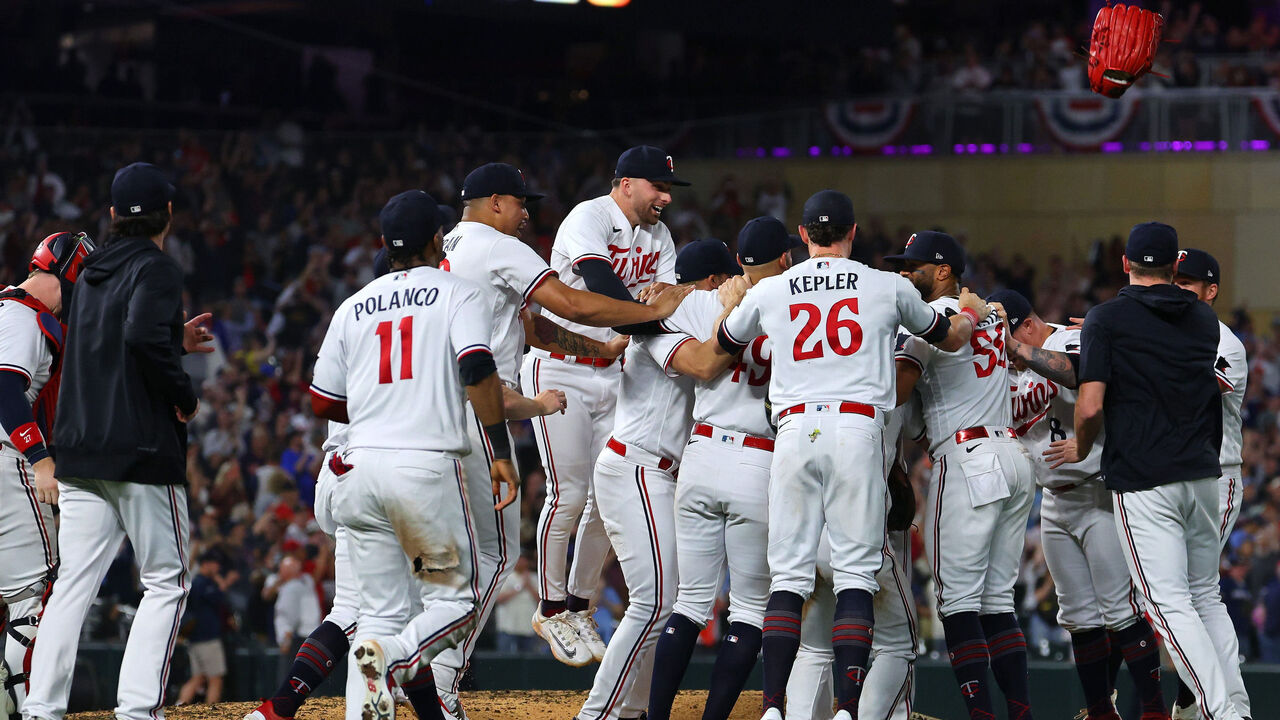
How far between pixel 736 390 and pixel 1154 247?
2040 mm

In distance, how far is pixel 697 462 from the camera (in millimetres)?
6383

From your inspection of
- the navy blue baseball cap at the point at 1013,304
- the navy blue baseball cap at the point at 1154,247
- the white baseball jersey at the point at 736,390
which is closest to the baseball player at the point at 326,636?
the white baseball jersey at the point at 736,390

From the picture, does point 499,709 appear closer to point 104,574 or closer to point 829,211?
point 104,574

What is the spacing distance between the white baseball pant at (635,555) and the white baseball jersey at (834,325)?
90 centimetres

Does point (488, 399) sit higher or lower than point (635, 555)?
higher

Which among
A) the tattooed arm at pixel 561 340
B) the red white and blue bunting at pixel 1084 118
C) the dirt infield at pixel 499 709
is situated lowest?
the dirt infield at pixel 499 709

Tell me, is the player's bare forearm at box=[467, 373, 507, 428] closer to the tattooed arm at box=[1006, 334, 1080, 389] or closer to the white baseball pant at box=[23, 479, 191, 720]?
the white baseball pant at box=[23, 479, 191, 720]

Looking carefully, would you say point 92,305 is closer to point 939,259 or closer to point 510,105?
point 939,259

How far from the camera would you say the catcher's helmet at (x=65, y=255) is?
21.0 ft

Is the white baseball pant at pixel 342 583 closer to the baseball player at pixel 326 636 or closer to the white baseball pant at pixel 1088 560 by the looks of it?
the baseball player at pixel 326 636

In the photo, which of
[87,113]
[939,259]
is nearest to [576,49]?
[87,113]

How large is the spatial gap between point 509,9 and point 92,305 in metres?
18.1

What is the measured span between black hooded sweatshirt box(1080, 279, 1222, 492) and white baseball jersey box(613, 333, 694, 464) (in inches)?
74.2

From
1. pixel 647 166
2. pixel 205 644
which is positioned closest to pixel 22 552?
pixel 647 166
